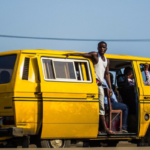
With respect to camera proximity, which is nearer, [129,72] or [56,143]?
[56,143]

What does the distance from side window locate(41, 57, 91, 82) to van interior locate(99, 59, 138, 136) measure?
1.19 metres

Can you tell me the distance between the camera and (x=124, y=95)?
1055 cm

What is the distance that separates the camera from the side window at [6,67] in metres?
8.38

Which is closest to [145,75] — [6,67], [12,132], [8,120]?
[6,67]

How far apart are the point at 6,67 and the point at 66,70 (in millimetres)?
1255

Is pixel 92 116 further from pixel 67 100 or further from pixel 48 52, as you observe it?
pixel 48 52

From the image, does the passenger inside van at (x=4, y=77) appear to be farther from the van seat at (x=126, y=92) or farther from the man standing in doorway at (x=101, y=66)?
the van seat at (x=126, y=92)

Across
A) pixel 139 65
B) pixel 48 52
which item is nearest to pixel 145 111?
pixel 139 65

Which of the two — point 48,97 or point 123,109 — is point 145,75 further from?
point 48,97

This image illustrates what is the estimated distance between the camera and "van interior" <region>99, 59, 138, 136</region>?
32.2 ft

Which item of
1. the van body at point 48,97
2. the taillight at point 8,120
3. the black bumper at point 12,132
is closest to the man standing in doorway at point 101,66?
the van body at point 48,97

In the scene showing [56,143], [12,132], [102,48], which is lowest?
[56,143]

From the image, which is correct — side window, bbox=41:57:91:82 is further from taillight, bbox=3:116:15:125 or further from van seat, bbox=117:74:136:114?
van seat, bbox=117:74:136:114

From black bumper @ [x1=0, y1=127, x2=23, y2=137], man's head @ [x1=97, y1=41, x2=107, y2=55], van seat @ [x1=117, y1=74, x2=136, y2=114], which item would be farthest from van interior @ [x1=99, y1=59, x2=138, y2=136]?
black bumper @ [x1=0, y1=127, x2=23, y2=137]
